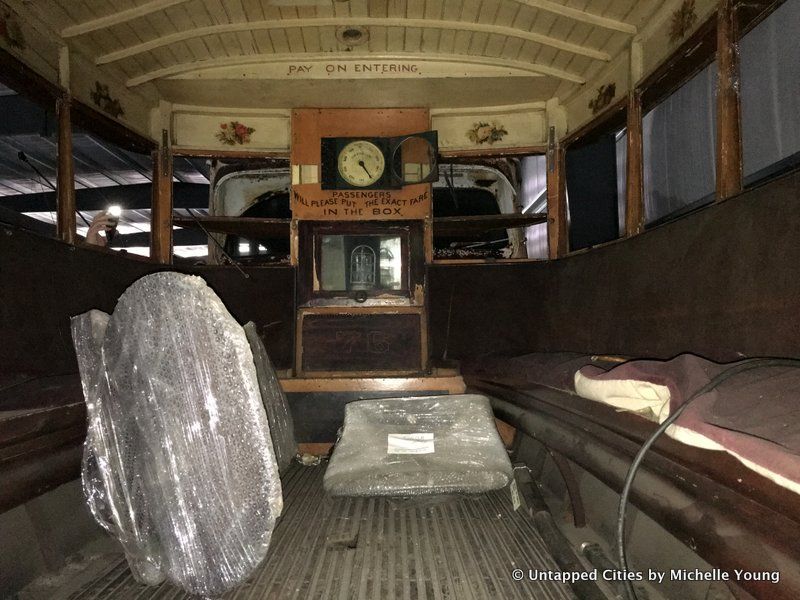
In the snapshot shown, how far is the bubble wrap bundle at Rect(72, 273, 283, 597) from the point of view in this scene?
3.22ft

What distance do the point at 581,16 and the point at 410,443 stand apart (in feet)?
7.90

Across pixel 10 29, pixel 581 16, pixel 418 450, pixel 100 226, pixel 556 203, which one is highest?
pixel 581 16

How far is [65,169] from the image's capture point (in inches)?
102

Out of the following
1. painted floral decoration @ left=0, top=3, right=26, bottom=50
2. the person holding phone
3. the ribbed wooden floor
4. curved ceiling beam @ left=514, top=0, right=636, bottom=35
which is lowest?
the ribbed wooden floor

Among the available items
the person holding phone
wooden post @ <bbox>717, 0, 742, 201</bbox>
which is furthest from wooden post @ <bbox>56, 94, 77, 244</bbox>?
wooden post @ <bbox>717, 0, 742, 201</bbox>

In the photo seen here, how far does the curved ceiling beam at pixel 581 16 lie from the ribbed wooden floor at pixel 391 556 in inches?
96.6

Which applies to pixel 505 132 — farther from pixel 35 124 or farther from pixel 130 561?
pixel 35 124

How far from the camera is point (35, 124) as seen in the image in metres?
4.03

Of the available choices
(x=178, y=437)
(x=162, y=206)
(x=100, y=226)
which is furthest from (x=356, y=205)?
(x=178, y=437)

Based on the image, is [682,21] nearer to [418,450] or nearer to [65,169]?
[418,450]

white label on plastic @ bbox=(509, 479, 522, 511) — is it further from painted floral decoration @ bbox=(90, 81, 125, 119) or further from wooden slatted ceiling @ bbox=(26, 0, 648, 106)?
painted floral decoration @ bbox=(90, 81, 125, 119)

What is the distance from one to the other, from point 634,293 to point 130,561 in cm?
213

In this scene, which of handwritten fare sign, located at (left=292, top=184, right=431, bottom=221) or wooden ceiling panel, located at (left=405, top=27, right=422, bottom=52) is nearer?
wooden ceiling panel, located at (left=405, top=27, right=422, bottom=52)

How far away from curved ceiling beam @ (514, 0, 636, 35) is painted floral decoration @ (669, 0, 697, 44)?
29cm
